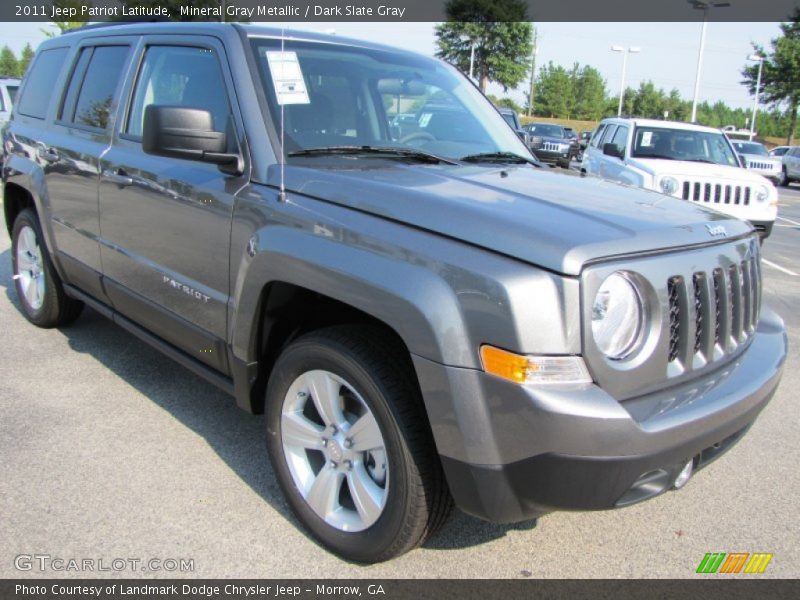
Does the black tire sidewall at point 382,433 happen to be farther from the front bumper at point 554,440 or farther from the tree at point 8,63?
the tree at point 8,63

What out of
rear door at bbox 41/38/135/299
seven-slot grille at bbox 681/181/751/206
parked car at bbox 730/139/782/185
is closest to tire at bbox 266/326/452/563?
rear door at bbox 41/38/135/299

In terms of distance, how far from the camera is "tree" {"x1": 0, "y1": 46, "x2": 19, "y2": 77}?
62188 mm

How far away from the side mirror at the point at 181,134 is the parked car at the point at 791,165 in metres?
28.6

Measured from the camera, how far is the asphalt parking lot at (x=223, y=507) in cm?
252

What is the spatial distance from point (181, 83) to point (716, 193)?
7.90 metres

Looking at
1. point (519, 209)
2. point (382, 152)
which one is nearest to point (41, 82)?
point (382, 152)

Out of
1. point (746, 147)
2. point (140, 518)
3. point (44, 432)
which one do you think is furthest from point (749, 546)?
point (746, 147)

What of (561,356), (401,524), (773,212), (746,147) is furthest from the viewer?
(746,147)

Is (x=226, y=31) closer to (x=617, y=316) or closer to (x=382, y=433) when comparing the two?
(x=382, y=433)

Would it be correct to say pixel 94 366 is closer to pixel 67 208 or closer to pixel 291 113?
pixel 67 208

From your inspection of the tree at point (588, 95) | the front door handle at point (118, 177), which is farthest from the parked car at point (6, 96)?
the tree at point (588, 95)

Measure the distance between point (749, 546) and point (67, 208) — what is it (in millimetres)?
3917

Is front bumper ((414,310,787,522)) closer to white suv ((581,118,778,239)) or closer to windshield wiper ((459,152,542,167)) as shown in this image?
windshield wiper ((459,152,542,167))

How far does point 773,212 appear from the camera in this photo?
9.36 metres
